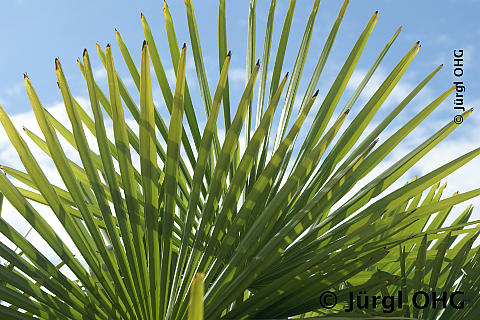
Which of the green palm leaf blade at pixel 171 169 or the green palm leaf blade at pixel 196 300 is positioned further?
the green palm leaf blade at pixel 171 169

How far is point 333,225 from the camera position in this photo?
1532 mm

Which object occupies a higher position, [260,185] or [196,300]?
[260,185]

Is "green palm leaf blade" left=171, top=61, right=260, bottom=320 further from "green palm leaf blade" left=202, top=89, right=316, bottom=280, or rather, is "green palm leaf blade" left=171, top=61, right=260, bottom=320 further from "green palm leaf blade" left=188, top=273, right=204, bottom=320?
"green palm leaf blade" left=188, top=273, right=204, bottom=320

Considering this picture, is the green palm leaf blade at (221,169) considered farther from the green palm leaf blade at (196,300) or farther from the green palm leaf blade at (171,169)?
the green palm leaf blade at (196,300)

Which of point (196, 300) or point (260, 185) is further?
point (260, 185)

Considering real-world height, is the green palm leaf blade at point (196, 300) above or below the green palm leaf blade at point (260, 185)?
below

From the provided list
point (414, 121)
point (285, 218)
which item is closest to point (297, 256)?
point (285, 218)

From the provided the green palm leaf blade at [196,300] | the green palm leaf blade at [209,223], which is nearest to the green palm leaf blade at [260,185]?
the green palm leaf blade at [209,223]

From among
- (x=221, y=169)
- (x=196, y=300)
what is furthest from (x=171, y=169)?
(x=196, y=300)

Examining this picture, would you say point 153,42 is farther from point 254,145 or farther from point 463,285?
point 463,285

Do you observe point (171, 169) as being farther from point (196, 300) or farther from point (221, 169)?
point (196, 300)

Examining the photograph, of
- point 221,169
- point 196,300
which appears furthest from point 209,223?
point 196,300

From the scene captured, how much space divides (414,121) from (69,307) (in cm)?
117

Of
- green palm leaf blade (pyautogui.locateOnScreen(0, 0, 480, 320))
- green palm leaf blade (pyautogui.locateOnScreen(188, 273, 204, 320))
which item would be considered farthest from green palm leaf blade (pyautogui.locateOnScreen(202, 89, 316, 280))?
green palm leaf blade (pyautogui.locateOnScreen(188, 273, 204, 320))
